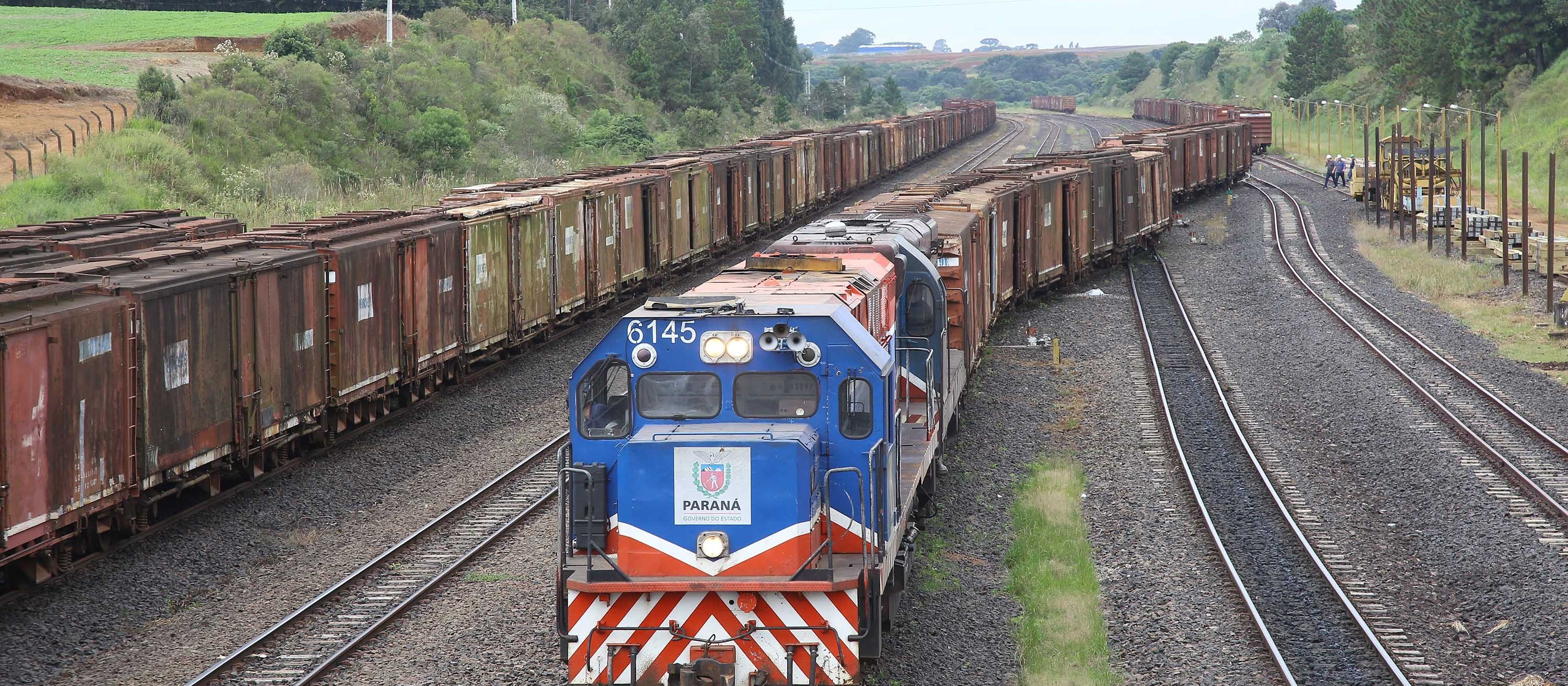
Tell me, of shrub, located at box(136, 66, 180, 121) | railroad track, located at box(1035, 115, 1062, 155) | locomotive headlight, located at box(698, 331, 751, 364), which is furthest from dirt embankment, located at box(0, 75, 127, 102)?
locomotive headlight, located at box(698, 331, 751, 364)

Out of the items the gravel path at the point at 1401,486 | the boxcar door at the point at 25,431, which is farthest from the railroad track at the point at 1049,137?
the boxcar door at the point at 25,431

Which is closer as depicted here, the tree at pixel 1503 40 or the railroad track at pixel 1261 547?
the railroad track at pixel 1261 547

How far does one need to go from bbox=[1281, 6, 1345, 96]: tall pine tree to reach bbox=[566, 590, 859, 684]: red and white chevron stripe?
110915mm

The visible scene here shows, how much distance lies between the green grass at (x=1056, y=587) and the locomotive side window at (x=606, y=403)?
415cm

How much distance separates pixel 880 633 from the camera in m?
10.0

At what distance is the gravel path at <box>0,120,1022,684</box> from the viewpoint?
12.4 metres

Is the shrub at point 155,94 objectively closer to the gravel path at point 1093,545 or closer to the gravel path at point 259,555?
the gravel path at point 259,555

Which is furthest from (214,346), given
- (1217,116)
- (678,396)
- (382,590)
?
(1217,116)

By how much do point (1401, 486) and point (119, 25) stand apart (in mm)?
74591

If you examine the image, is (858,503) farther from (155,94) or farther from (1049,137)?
(1049,137)

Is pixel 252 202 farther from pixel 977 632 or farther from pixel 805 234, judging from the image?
pixel 977 632

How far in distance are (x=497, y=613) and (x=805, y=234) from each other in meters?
6.60

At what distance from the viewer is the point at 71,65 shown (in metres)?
56.0

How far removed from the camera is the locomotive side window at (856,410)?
10.1m
